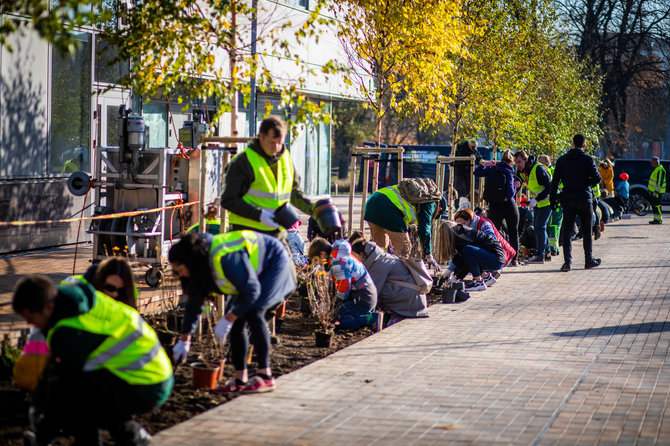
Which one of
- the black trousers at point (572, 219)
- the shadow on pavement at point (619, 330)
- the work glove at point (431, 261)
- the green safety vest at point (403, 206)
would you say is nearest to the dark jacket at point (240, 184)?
the shadow on pavement at point (619, 330)

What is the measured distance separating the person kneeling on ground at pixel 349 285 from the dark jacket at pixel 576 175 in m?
5.78

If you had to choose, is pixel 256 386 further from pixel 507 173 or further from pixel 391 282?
pixel 507 173

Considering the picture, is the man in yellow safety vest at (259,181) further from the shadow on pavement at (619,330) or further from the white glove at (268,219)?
the shadow on pavement at (619,330)

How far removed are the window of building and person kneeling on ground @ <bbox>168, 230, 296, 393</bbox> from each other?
8.96 meters

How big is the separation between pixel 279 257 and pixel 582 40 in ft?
111

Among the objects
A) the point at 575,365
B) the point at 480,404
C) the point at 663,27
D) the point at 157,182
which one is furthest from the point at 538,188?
the point at 663,27

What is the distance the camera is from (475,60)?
17.8 m

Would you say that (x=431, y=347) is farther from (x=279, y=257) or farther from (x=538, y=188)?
(x=538, y=188)

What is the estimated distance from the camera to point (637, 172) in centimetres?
2981

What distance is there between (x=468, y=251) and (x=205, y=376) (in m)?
5.56

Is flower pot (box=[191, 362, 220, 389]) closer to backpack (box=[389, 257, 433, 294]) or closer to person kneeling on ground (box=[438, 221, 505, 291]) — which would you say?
backpack (box=[389, 257, 433, 294])

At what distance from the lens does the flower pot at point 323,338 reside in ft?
25.8

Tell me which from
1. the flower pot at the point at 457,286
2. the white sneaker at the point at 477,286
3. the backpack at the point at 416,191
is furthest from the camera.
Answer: the white sneaker at the point at 477,286

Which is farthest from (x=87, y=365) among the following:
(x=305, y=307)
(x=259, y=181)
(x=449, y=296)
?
(x=449, y=296)
